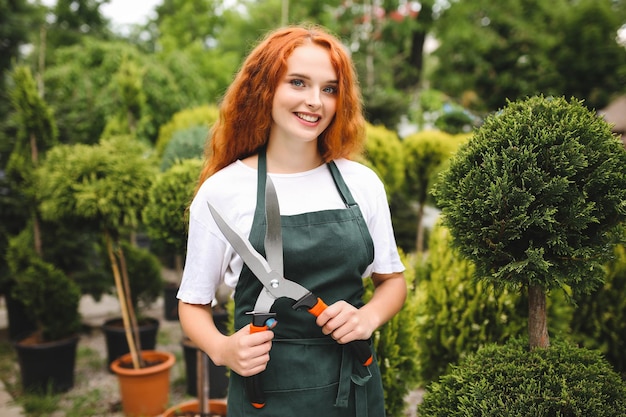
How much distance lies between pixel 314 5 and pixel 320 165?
12.3 metres

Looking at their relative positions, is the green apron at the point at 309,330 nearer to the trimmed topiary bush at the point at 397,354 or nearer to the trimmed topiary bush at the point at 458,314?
the trimmed topiary bush at the point at 397,354

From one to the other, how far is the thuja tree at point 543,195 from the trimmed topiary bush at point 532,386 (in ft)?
0.90

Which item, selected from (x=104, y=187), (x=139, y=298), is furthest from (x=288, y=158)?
(x=139, y=298)

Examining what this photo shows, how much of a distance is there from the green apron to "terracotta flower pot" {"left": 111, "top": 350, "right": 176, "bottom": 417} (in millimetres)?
2645

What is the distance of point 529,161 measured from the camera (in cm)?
175

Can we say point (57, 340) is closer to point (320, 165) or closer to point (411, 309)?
point (411, 309)

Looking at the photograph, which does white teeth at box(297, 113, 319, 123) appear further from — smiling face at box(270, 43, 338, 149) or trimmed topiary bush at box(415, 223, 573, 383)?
trimmed topiary bush at box(415, 223, 573, 383)

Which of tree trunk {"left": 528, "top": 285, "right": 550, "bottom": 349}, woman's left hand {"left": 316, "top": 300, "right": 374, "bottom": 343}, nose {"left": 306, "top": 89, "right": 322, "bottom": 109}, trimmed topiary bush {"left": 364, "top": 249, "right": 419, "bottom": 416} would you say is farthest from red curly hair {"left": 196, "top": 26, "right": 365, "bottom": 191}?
trimmed topiary bush {"left": 364, "top": 249, "right": 419, "bottom": 416}

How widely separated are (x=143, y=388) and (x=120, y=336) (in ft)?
3.12

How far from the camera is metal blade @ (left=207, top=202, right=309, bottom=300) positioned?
60.1 inches

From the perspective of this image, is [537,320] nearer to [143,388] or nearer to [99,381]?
[143,388]

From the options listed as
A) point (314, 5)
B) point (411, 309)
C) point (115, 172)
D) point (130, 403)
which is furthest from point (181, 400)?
point (314, 5)

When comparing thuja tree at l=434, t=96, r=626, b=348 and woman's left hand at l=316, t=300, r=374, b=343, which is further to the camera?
thuja tree at l=434, t=96, r=626, b=348

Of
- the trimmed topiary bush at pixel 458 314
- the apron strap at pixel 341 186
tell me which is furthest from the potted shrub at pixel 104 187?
the apron strap at pixel 341 186
